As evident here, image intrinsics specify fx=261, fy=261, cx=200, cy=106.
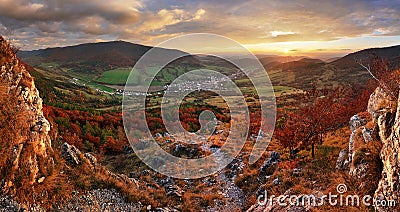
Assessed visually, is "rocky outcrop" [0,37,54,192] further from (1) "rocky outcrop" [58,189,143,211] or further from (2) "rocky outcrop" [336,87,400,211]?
(2) "rocky outcrop" [336,87,400,211]

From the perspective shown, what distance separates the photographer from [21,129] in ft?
39.3

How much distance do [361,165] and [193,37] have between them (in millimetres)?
12895

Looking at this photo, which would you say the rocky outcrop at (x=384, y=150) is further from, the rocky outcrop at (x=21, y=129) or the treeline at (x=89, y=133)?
the treeline at (x=89, y=133)

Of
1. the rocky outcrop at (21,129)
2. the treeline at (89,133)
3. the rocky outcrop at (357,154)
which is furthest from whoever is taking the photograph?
the treeline at (89,133)

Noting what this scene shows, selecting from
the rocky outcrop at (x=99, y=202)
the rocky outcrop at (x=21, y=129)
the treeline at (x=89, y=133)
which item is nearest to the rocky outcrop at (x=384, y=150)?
the rocky outcrop at (x=99, y=202)

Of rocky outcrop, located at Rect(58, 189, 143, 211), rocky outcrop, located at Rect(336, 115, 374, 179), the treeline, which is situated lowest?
the treeline

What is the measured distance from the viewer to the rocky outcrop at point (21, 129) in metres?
11.0

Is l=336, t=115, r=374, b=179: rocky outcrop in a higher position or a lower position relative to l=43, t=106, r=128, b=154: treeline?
higher

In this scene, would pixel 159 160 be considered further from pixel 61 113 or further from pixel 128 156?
pixel 61 113

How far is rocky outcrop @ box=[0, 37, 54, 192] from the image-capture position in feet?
36.0

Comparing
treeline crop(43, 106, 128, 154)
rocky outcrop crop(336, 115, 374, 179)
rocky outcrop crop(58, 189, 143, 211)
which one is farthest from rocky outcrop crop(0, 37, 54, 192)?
treeline crop(43, 106, 128, 154)

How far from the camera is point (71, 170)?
46.7 ft

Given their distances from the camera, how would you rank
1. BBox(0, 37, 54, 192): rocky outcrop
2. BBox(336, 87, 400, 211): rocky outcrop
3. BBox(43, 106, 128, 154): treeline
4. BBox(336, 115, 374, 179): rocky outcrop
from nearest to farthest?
BBox(336, 87, 400, 211): rocky outcrop
BBox(0, 37, 54, 192): rocky outcrop
BBox(336, 115, 374, 179): rocky outcrop
BBox(43, 106, 128, 154): treeline

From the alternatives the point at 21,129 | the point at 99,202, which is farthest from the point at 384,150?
the point at 21,129
